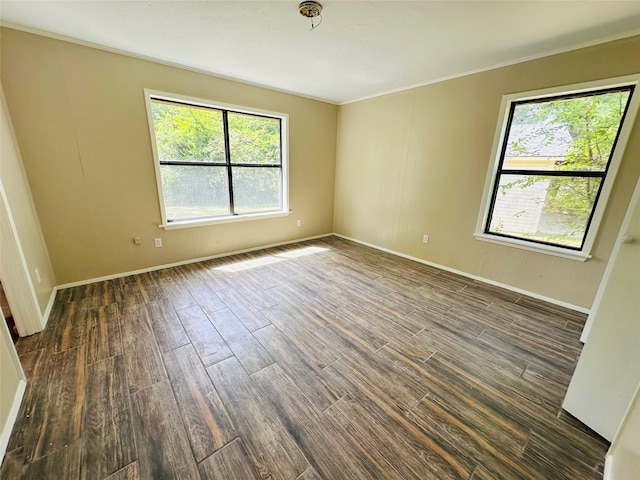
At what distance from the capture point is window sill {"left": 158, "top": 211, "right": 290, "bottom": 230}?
131 inches

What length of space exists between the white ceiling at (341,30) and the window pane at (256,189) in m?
1.41

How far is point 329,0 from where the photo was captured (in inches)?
68.8

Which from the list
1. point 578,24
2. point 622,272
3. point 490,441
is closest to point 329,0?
point 578,24

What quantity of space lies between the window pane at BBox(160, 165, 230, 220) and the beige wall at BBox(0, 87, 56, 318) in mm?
1183

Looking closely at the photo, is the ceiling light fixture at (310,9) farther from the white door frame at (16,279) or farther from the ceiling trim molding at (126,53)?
the white door frame at (16,279)

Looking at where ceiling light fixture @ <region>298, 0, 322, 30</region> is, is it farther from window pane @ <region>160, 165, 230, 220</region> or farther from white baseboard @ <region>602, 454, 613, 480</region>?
white baseboard @ <region>602, 454, 613, 480</region>

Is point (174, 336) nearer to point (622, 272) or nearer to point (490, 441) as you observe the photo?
point (490, 441)

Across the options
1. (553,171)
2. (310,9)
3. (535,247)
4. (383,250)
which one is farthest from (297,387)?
(553,171)

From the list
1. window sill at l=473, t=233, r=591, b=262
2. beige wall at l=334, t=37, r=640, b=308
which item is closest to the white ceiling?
beige wall at l=334, t=37, r=640, b=308

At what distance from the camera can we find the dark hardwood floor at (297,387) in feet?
3.94

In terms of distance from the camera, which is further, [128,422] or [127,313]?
[127,313]

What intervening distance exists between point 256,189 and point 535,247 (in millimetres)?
3795

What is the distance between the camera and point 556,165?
8.52ft

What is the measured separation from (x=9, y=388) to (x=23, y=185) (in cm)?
192
